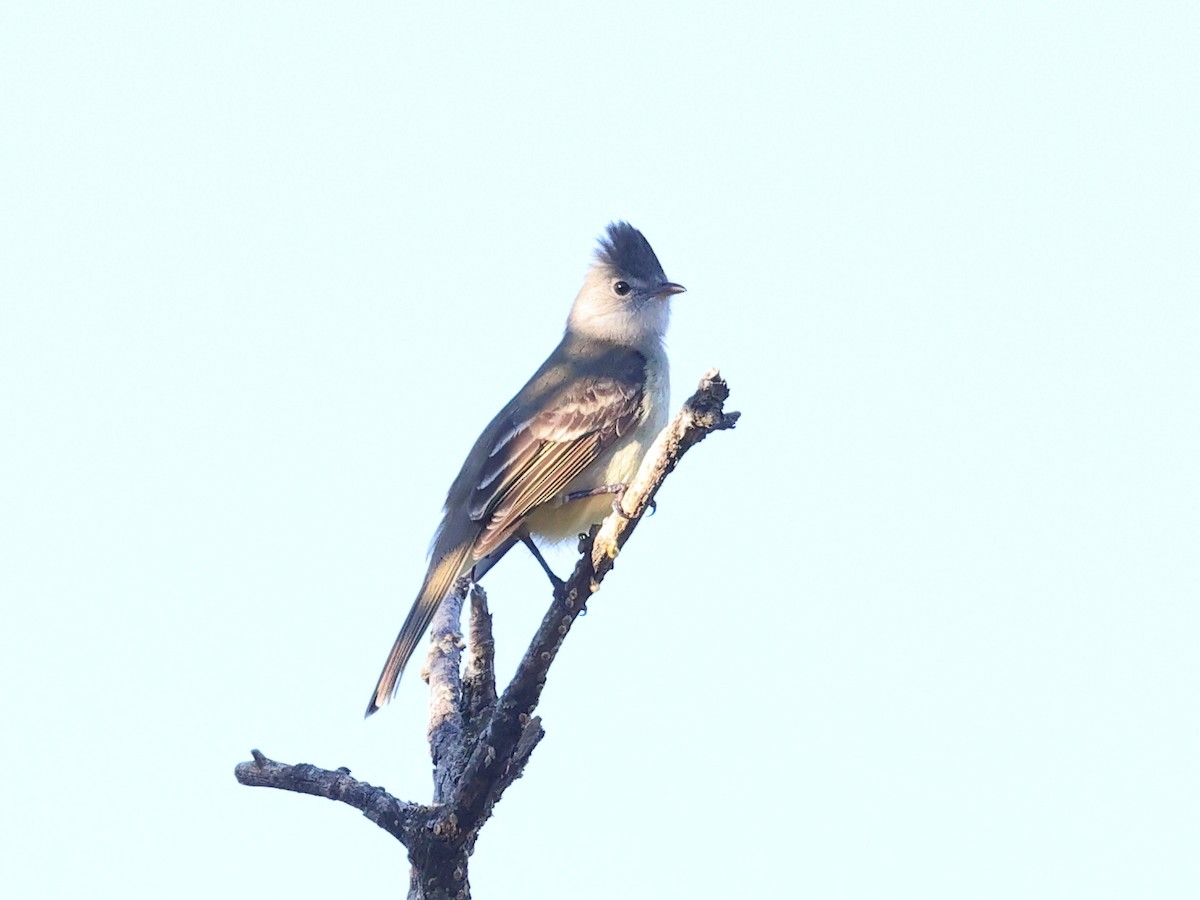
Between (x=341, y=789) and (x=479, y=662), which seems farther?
(x=479, y=662)

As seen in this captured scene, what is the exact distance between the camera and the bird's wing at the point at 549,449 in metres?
6.98

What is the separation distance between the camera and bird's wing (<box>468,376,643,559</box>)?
698 cm

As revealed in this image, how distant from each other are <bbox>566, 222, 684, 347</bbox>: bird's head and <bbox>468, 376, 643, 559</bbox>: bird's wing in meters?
1.07

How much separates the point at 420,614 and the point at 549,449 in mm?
1038

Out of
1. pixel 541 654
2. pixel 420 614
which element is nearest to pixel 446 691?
pixel 541 654

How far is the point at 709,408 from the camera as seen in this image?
4.48 m

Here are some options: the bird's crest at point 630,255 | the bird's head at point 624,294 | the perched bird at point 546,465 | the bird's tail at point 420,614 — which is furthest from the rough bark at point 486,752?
the bird's crest at point 630,255

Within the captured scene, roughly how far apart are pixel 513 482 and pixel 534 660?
2.47 m

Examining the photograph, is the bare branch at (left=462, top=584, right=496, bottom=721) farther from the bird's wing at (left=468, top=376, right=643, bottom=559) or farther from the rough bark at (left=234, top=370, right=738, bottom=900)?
the bird's wing at (left=468, top=376, right=643, bottom=559)

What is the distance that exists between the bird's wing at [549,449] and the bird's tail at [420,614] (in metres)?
0.14

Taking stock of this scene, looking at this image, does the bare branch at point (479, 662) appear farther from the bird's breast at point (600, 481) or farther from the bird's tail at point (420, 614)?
the bird's breast at point (600, 481)

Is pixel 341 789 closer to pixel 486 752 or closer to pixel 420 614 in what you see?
pixel 486 752

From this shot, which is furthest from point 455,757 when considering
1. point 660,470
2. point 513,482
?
point 513,482

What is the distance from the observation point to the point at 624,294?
8.90 meters
